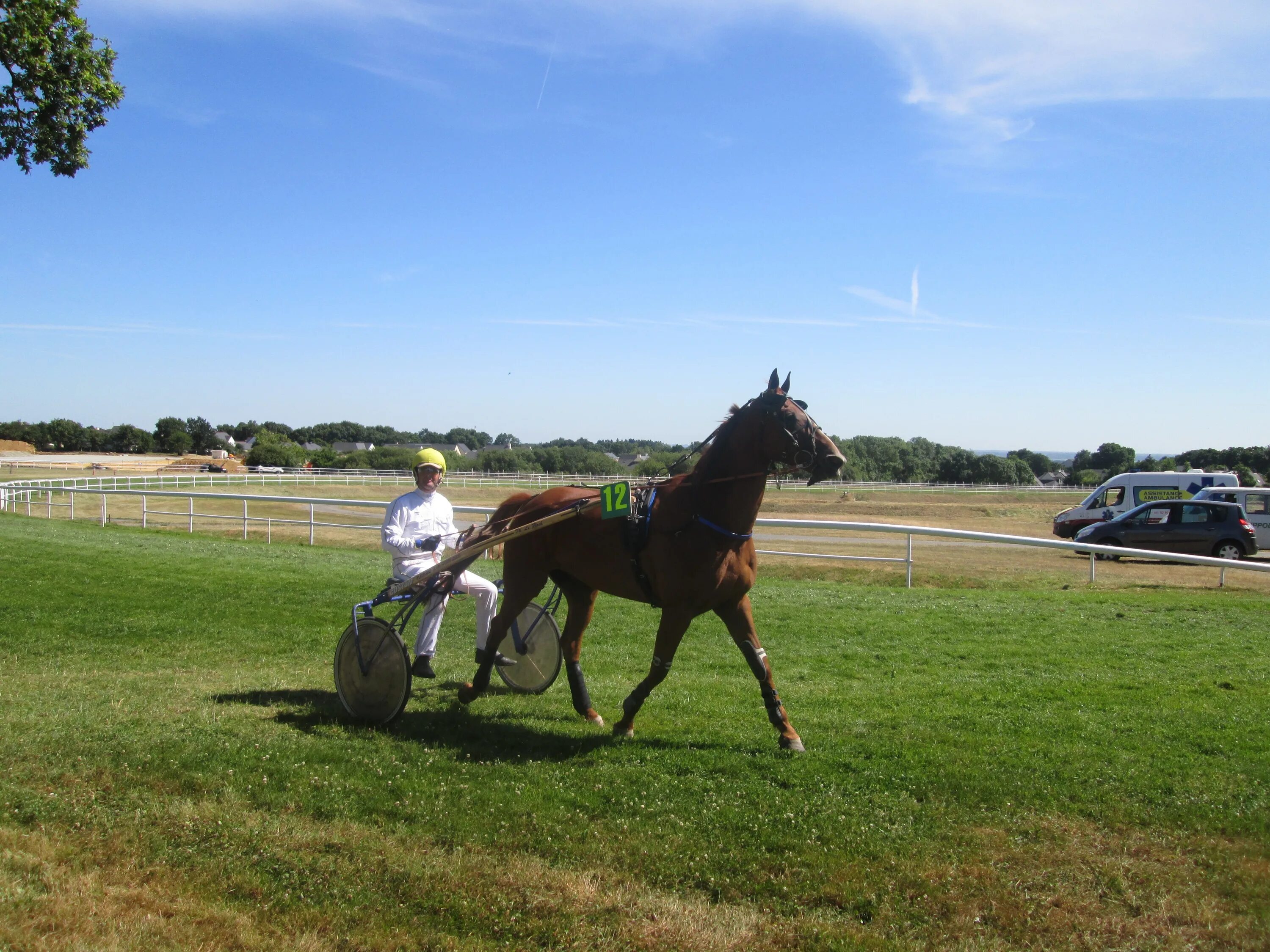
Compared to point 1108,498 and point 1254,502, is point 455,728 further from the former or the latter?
point 1108,498

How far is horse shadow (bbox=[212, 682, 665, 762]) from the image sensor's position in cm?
586

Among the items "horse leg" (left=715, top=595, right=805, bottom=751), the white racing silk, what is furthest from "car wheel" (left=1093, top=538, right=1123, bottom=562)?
the white racing silk

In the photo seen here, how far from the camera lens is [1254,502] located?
1081 inches

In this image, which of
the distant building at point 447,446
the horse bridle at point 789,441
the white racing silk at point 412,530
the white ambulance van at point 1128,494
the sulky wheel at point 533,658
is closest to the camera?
the horse bridle at point 789,441

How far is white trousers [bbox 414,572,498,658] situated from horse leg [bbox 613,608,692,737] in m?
1.72

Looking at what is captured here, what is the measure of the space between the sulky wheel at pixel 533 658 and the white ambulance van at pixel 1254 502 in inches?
973

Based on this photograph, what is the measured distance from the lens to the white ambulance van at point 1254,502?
86.5ft

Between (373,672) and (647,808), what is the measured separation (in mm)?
2517

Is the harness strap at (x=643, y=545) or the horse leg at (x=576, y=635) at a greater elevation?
Result: the harness strap at (x=643, y=545)

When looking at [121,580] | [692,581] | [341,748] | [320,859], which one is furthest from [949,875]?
[121,580]

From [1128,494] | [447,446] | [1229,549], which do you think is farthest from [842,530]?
[447,446]

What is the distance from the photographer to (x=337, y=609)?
1131 centimetres

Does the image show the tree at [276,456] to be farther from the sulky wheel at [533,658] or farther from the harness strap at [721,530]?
the harness strap at [721,530]


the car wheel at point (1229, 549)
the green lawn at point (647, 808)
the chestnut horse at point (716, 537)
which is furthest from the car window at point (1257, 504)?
the chestnut horse at point (716, 537)
